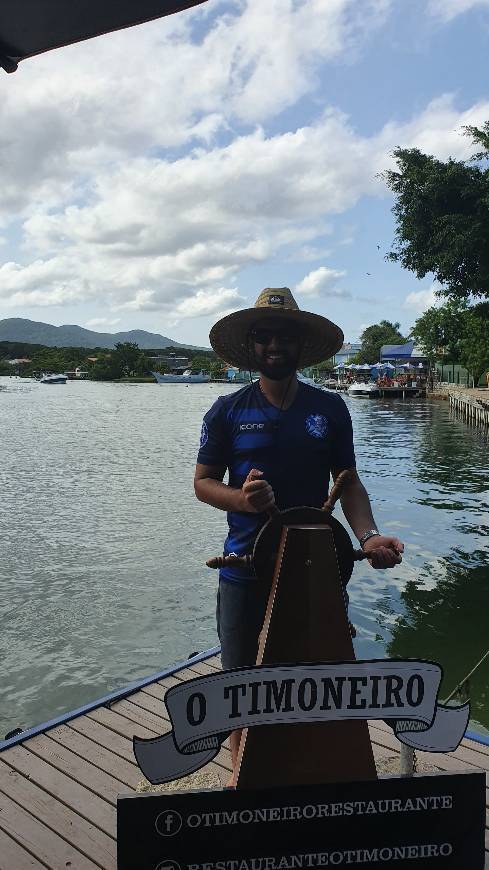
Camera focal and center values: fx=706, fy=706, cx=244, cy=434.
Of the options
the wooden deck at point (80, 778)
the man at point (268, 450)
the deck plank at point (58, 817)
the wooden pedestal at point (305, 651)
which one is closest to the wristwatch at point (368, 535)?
the man at point (268, 450)

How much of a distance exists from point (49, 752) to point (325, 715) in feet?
7.77

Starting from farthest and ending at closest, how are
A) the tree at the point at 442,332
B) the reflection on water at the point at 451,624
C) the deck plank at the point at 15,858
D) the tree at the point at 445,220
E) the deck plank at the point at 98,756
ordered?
the tree at the point at 442,332 → the tree at the point at 445,220 → the reflection on water at the point at 451,624 → the deck plank at the point at 98,756 → the deck plank at the point at 15,858

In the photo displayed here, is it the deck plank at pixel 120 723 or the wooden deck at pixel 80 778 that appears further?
the deck plank at pixel 120 723

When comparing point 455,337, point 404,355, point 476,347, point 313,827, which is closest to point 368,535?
point 313,827

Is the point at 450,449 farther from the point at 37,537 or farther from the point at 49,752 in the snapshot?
the point at 49,752

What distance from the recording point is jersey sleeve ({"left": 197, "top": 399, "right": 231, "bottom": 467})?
270 cm

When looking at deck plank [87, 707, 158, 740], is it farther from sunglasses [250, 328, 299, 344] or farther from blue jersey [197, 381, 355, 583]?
sunglasses [250, 328, 299, 344]

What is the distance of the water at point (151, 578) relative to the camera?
26.2 ft

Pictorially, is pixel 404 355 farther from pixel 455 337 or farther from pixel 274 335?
pixel 274 335

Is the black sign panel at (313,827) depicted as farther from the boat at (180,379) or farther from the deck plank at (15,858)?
the boat at (180,379)

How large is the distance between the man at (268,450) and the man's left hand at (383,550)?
0.03 metres

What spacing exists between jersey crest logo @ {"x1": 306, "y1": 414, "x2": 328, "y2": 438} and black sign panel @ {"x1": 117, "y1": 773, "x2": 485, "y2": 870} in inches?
45.5

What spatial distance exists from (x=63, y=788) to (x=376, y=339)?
14557 cm

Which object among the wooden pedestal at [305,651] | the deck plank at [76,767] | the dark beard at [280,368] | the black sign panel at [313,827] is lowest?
the deck plank at [76,767]
